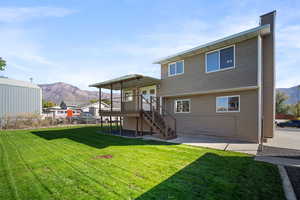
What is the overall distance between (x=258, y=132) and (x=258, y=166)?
13.0 feet

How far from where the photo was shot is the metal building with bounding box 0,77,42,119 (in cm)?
2181

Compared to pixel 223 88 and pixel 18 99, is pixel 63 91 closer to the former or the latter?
pixel 18 99

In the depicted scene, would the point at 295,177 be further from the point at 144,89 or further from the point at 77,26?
the point at 77,26

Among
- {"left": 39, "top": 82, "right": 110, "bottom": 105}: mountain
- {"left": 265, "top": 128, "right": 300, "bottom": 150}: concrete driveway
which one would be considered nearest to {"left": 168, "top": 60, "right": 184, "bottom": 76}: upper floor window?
{"left": 265, "top": 128, "right": 300, "bottom": 150}: concrete driveway

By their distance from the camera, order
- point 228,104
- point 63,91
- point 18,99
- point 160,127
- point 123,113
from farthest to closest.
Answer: point 63,91 < point 18,99 < point 123,113 < point 160,127 < point 228,104

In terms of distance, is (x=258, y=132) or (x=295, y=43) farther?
(x=295, y=43)

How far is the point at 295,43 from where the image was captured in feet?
31.3

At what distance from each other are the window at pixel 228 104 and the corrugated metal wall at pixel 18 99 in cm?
2372

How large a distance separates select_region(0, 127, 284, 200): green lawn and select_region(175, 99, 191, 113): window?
17.3 feet

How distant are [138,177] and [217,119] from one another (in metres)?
6.84

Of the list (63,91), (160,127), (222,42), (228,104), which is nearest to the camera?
(222,42)

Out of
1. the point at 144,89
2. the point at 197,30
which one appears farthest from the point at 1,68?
the point at 197,30

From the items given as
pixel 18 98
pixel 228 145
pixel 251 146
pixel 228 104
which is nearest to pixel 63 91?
pixel 18 98

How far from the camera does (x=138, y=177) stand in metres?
3.62
